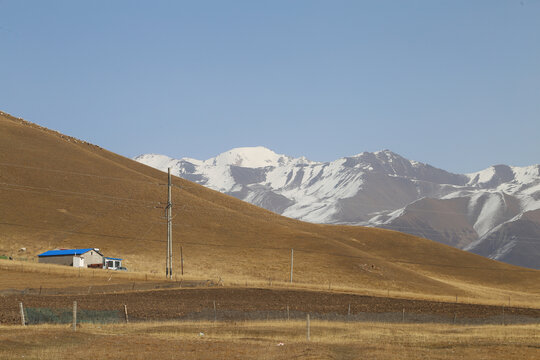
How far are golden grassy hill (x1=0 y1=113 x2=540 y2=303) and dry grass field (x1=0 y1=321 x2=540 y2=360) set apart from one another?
4521cm

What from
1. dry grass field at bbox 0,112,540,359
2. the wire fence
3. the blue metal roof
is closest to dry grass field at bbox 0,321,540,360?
dry grass field at bbox 0,112,540,359

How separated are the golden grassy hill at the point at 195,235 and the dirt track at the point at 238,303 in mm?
15612

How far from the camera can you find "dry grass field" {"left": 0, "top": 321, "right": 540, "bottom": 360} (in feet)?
114

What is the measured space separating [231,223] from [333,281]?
44.9 meters

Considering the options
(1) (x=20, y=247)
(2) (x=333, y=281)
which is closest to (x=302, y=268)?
(2) (x=333, y=281)

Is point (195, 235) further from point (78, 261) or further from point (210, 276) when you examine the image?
point (210, 276)

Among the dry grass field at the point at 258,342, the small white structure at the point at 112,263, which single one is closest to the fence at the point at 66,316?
the dry grass field at the point at 258,342

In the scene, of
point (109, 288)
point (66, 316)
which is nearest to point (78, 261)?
point (109, 288)

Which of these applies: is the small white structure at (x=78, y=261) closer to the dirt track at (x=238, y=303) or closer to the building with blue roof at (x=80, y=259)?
the building with blue roof at (x=80, y=259)

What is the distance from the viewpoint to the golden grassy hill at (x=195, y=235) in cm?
11588

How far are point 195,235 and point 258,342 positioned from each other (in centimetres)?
9626

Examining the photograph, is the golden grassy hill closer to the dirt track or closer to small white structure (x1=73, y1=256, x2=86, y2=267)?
small white structure (x1=73, y1=256, x2=86, y2=267)

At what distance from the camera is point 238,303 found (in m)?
70.2

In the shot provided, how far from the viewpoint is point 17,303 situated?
198 ft
